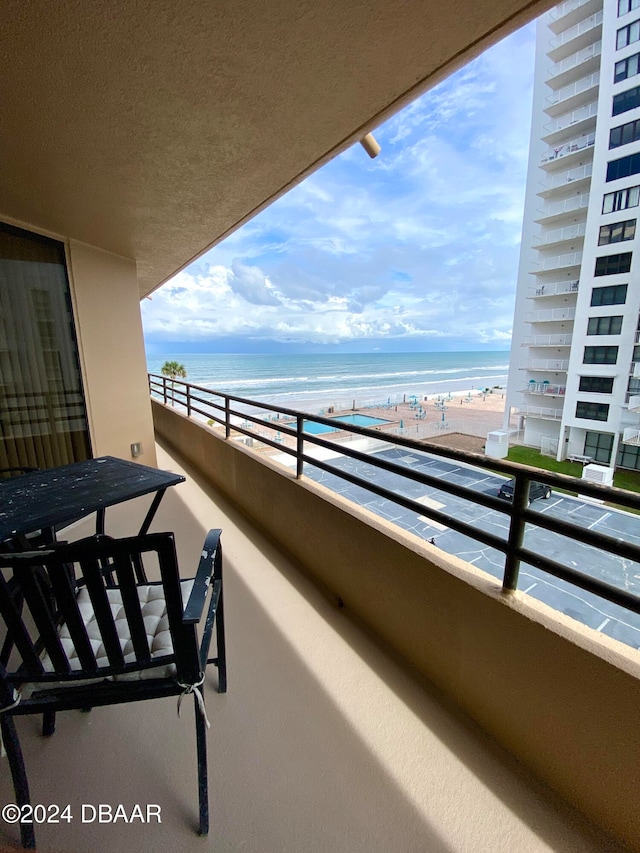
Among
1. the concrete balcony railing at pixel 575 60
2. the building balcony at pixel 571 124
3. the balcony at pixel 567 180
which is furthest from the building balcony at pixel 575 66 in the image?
the balcony at pixel 567 180

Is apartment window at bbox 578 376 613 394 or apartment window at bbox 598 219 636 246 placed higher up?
apartment window at bbox 598 219 636 246

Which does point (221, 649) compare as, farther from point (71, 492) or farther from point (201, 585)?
point (71, 492)

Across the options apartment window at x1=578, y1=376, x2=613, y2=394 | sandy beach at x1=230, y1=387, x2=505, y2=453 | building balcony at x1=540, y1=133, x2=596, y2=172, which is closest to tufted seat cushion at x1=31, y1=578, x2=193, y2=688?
sandy beach at x1=230, y1=387, x2=505, y2=453

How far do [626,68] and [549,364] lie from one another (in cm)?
899

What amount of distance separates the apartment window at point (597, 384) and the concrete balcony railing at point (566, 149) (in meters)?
9.62

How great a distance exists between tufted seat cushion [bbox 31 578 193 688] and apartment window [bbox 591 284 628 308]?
13.1 metres

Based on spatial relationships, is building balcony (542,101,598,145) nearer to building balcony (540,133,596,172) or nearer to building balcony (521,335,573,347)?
building balcony (540,133,596,172)

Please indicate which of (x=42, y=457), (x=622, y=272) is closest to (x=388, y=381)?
(x=622, y=272)

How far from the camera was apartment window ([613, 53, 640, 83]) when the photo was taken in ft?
32.8

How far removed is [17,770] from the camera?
870mm

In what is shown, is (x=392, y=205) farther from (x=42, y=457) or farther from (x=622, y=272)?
(x=42, y=457)

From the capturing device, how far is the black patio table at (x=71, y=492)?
1233 millimetres

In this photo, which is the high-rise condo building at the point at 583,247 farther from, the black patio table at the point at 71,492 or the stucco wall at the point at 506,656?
the black patio table at the point at 71,492

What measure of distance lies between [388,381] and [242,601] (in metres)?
26.7
